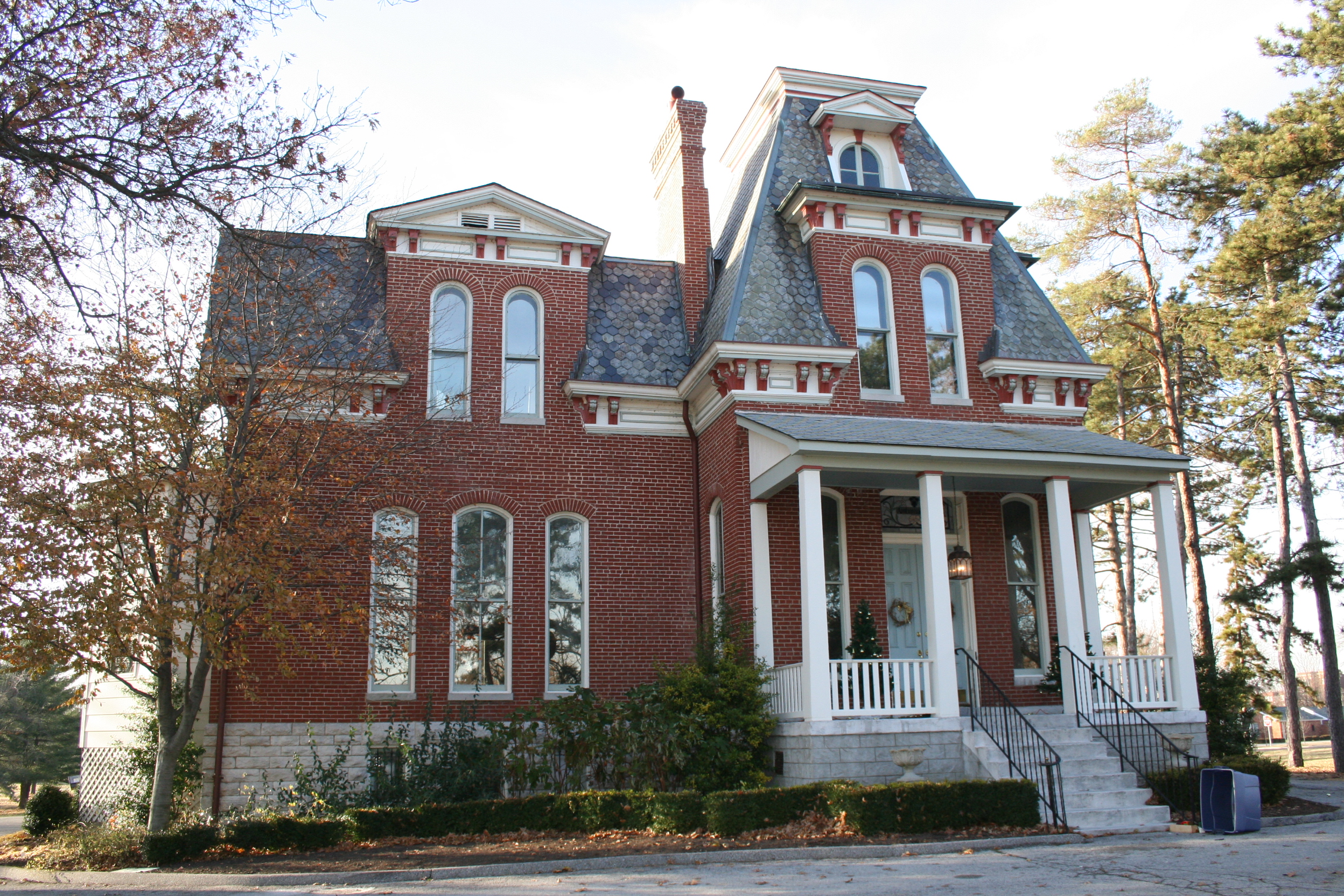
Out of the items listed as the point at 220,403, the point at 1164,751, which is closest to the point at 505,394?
the point at 220,403

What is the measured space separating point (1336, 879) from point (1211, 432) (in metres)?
23.0

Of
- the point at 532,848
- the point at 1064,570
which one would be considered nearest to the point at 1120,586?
the point at 1064,570

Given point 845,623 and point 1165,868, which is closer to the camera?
point 1165,868

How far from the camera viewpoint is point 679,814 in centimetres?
1179

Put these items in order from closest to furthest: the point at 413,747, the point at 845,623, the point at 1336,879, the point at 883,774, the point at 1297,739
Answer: the point at 1336,879 < the point at 883,774 < the point at 413,747 < the point at 845,623 < the point at 1297,739

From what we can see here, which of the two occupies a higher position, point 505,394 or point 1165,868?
point 505,394

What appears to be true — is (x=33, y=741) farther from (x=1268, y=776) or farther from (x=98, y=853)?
(x=1268, y=776)

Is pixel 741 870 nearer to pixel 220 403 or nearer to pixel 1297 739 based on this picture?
pixel 220 403

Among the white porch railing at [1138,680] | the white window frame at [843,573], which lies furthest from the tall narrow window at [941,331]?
the white porch railing at [1138,680]

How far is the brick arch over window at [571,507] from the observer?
16.7 meters

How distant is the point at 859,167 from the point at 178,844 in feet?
48.6

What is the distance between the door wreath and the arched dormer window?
339 centimetres

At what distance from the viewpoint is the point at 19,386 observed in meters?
11.4

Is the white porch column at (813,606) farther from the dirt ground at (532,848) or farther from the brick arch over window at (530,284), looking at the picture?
the brick arch over window at (530,284)
